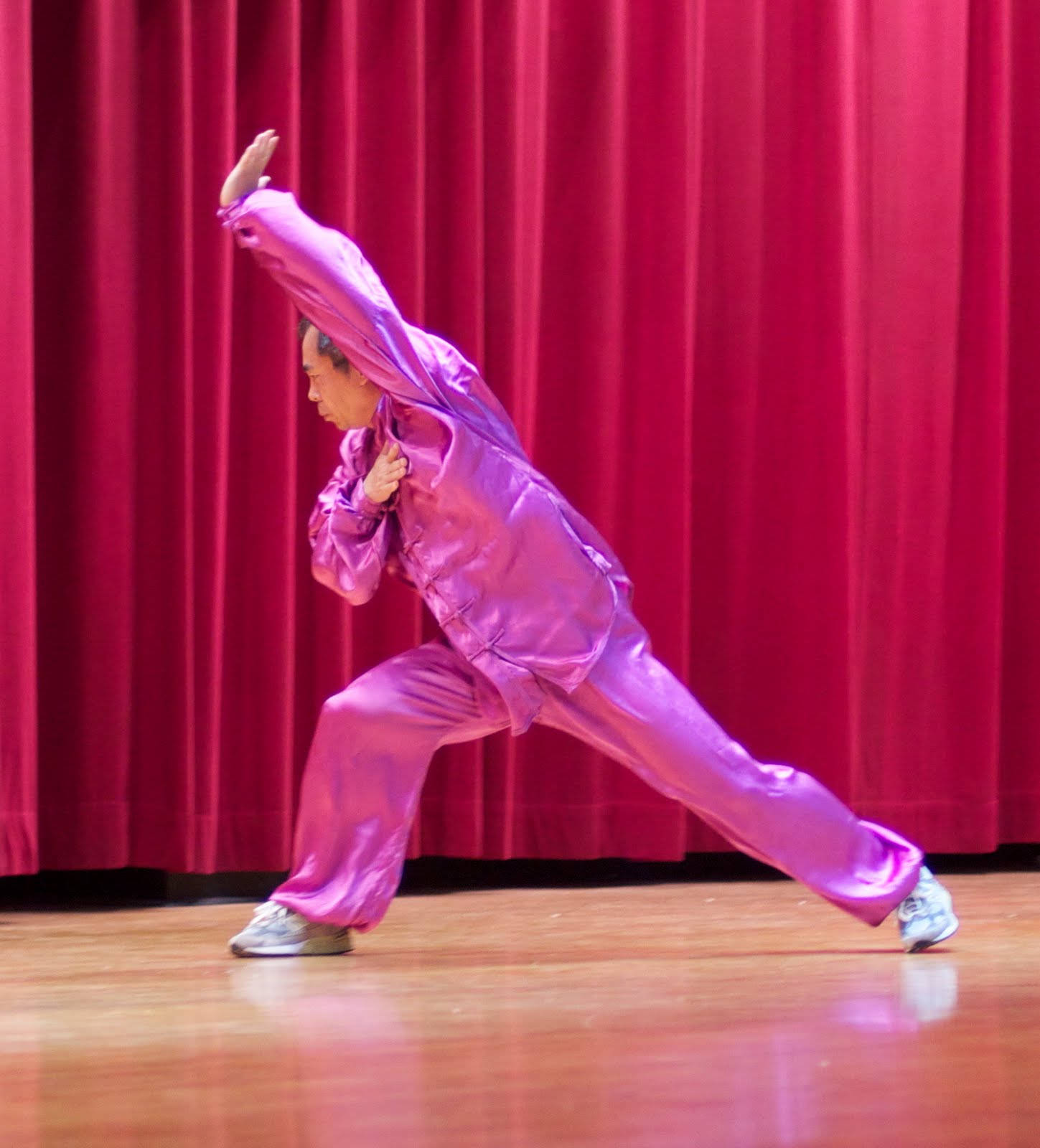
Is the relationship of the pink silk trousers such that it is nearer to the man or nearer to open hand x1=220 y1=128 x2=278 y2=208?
the man

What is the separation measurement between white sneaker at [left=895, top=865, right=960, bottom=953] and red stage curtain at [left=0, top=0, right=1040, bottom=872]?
0.94m

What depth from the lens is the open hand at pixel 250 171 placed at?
8.21ft

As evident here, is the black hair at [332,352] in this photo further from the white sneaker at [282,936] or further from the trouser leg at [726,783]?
the white sneaker at [282,936]

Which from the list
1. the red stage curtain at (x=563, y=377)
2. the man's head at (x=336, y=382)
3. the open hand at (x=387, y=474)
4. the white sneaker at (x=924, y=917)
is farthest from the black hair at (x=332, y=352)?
the white sneaker at (x=924, y=917)

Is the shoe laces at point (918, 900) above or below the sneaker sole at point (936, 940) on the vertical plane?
Result: above

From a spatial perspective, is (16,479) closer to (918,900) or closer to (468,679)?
(468,679)

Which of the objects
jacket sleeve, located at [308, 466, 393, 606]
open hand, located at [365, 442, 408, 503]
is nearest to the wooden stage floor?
jacket sleeve, located at [308, 466, 393, 606]

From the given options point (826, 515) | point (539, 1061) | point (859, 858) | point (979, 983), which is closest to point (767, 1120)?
point (539, 1061)

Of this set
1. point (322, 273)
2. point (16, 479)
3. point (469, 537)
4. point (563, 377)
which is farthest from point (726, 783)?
point (16, 479)

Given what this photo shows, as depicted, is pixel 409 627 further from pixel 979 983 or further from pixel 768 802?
pixel 979 983

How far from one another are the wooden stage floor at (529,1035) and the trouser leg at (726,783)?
0.44 ft

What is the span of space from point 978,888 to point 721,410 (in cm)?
112

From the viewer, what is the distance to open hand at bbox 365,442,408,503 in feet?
8.64

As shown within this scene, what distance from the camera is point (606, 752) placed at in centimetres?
270
